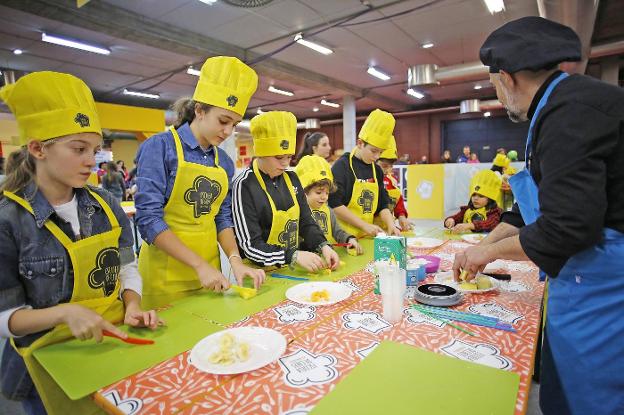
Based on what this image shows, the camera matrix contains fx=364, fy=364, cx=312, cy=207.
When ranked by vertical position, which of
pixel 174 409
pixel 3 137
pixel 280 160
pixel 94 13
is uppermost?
pixel 94 13

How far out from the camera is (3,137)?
31.1 ft

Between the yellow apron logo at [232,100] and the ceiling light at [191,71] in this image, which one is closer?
the yellow apron logo at [232,100]

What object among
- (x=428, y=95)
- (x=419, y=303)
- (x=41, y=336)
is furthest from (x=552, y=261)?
(x=428, y=95)

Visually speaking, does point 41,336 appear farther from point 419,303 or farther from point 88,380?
point 419,303

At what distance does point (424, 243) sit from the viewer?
2535 millimetres

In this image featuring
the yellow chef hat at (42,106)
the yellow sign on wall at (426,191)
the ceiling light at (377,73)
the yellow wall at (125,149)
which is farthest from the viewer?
the yellow wall at (125,149)

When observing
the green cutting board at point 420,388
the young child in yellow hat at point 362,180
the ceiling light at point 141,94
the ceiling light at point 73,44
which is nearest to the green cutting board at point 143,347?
the green cutting board at point 420,388

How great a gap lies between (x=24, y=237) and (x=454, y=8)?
22.4 ft

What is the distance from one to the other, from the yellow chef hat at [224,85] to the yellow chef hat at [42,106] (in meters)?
0.63

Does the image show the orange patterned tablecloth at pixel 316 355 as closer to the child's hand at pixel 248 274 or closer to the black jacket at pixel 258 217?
the child's hand at pixel 248 274

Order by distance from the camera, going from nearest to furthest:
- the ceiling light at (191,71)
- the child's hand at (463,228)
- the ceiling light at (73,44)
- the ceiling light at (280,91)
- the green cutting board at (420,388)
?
the green cutting board at (420,388), the child's hand at (463,228), the ceiling light at (73,44), the ceiling light at (191,71), the ceiling light at (280,91)

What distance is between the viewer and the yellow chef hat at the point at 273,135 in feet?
6.91

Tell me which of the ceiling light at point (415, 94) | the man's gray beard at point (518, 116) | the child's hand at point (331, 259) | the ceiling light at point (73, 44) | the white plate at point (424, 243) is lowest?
the white plate at point (424, 243)

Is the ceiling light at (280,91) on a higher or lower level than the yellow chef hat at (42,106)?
higher
